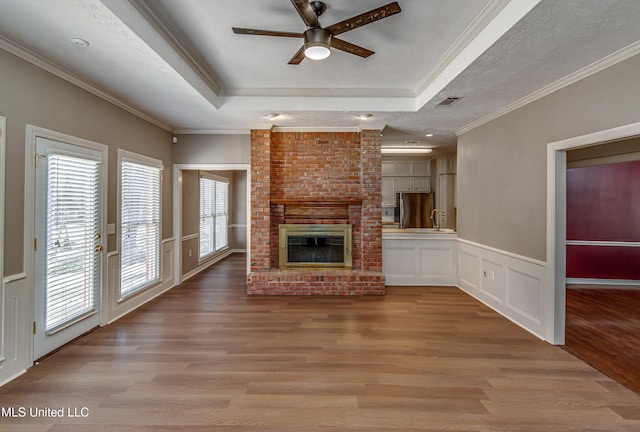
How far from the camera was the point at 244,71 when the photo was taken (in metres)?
3.17

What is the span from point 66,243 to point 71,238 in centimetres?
7

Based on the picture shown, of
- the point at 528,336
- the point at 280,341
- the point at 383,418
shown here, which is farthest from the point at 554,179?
the point at 280,341

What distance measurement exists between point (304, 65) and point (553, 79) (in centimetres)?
237

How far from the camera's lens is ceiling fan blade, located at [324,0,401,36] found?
1802mm

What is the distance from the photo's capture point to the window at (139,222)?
362 centimetres

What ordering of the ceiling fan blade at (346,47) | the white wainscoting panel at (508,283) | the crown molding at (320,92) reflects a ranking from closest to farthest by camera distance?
the ceiling fan blade at (346,47)
the white wainscoting panel at (508,283)
the crown molding at (320,92)

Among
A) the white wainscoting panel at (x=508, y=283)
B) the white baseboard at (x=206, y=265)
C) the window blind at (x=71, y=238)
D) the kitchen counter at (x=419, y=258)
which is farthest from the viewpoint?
the white baseboard at (x=206, y=265)

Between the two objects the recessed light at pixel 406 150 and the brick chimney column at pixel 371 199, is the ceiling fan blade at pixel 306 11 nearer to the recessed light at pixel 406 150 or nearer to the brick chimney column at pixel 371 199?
the brick chimney column at pixel 371 199

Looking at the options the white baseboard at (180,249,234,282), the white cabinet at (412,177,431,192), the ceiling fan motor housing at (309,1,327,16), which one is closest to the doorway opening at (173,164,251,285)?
the white baseboard at (180,249,234,282)

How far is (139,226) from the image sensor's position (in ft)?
12.9

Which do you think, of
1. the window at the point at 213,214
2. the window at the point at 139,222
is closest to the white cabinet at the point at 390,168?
the window at the point at 213,214

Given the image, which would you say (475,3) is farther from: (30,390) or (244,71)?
(30,390)

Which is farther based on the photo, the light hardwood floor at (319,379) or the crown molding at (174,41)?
the crown molding at (174,41)

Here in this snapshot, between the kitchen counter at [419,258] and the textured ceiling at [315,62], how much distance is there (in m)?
1.88
